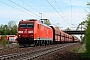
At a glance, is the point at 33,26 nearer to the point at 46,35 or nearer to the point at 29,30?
the point at 29,30

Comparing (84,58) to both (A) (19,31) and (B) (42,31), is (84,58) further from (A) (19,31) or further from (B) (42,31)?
(B) (42,31)

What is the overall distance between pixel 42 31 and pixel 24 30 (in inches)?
169

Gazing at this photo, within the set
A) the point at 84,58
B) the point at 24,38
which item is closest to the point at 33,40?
the point at 24,38

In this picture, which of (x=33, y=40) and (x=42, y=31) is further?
(x=42, y=31)

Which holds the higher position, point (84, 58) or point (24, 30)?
point (24, 30)

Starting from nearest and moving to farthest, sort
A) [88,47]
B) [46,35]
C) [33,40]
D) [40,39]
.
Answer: [88,47] < [33,40] < [40,39] < [46,35]

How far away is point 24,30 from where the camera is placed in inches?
1314

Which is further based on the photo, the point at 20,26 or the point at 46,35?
the point at 46,35

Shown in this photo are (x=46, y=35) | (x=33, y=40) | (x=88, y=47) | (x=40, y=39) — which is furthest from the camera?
(x=46, y=35)

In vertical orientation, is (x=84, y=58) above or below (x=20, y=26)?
below

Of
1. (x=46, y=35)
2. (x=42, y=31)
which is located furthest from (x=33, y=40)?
(x=46, y=35)

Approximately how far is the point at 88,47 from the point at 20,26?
56.4 feet

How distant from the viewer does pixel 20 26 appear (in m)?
33.7

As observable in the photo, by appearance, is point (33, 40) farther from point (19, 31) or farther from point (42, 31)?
point (42, 31)
